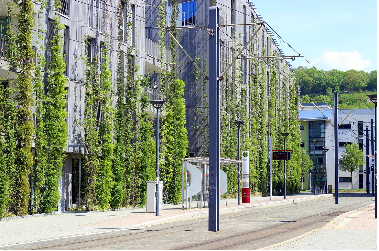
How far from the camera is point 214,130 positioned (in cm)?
2181

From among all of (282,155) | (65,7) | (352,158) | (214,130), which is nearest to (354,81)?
(352,158)

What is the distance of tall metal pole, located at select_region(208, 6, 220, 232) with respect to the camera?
70.6 ft

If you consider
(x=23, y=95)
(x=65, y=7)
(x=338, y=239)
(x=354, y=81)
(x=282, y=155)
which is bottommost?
(x=338, y=239)

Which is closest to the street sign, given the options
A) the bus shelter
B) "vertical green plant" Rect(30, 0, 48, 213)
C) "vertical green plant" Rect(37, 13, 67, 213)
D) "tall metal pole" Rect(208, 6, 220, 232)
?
the bus shelter

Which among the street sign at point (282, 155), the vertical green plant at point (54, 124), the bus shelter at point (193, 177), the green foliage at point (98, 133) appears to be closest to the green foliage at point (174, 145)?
the bus shelter at point (193, 177)

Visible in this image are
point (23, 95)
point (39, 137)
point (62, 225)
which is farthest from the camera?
point (39, 137)

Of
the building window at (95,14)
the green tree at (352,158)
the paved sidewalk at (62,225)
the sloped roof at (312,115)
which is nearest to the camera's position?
the paved sidewalk at (62,225)

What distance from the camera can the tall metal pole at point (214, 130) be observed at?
2153 cm

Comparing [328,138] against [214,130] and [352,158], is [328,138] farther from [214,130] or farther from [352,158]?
[214,130]

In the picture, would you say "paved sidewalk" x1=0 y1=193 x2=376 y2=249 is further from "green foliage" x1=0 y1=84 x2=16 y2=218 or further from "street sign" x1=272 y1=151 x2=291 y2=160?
"street sign" x1=272 y1=151 x2=291 y2=160

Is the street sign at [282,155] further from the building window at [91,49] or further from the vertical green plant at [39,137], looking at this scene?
the vertical green plant at [39,137]

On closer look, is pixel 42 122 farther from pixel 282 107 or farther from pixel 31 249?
pixel 282 107

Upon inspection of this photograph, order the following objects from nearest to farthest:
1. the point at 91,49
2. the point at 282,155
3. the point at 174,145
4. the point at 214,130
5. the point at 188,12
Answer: the point at 214,130 < the point at 91,49 < the point at 174,145 < the point at 282,155 < the point at 188,12

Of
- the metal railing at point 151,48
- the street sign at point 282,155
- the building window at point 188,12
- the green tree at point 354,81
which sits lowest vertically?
the street sign at point 282,155
